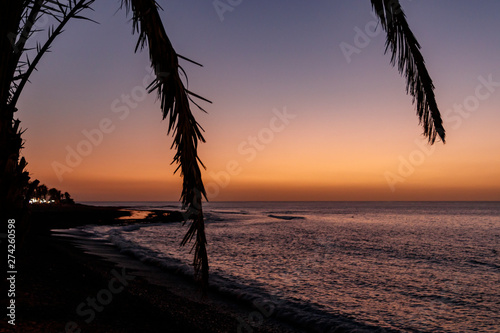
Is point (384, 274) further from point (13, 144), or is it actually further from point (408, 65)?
point (13, 144)

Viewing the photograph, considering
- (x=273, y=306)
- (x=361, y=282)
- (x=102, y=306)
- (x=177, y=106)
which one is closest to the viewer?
(x=177, y=106)

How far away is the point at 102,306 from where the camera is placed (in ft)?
18.1

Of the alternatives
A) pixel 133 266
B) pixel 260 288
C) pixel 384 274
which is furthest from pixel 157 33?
pixel 384 274

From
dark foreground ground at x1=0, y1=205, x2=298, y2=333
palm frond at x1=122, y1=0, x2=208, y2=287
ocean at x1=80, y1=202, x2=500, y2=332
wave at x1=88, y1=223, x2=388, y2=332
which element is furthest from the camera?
ocean at x1=80, y1=202, x2=500, y2=332

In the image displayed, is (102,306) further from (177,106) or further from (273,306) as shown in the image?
(177,106)

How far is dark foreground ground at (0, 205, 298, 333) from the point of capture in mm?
4434

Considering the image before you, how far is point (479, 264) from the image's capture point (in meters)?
15.6

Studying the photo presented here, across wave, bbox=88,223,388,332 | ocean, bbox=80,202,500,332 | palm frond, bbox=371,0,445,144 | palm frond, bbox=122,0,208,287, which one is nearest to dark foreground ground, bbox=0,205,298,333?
wave, bbox=88,223,388,332

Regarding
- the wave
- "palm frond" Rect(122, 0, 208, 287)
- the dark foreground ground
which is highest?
"palm frond" Rect(122, 0, 208, 287)

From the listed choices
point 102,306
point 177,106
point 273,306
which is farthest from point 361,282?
point 177,106

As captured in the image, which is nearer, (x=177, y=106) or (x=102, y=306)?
(x=177, y=106)

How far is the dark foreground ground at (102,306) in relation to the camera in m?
4.43

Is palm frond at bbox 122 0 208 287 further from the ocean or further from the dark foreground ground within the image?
the ocean

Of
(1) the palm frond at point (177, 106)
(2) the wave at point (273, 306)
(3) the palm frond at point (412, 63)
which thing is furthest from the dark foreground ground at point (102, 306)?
(3) the palm frond at point (412, 63)
